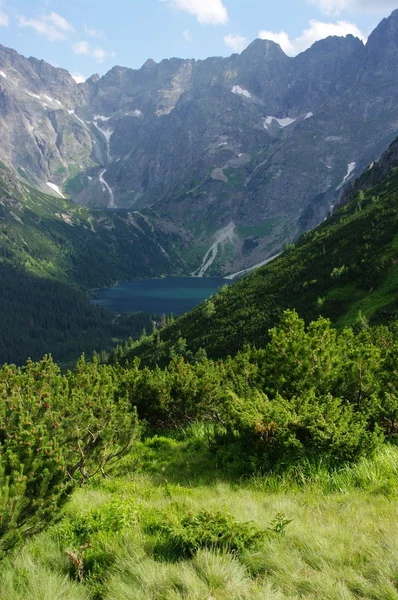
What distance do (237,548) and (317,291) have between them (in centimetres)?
9672

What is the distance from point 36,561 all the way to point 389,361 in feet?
46.7

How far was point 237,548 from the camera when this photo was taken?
7203 millimetres

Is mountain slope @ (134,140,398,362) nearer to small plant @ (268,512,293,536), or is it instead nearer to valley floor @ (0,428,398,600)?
valley floor @ (0,428,398,600)

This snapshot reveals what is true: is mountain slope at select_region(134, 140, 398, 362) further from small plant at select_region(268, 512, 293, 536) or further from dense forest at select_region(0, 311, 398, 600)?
small plant at select_region(268, 512, 293, 536)

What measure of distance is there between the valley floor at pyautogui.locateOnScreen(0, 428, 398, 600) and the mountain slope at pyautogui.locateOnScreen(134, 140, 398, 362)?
68.1 m

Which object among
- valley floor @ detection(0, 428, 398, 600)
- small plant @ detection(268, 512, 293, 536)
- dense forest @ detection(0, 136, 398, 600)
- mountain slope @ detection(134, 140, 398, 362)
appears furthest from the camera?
mountain slope @ detection(134, 140, 398, 362)

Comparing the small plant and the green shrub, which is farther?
the small plant

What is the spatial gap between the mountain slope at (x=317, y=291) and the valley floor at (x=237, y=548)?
68140 millimetres

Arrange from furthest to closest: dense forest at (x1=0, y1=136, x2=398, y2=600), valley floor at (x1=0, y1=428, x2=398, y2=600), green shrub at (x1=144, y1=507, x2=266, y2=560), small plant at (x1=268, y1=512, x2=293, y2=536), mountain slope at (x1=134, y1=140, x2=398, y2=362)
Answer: mountain slope at (x1=134, y1=140, x2=398, y2=362) → small plant at (x1=268, y1=512, x2=293, y2=536) → green shrub at (x1=144, y1=507, x2=266, y2=560) → dense forest at (x1=0, y1=136, x2=398, y2=600) → valley floor at (x1=0, y1=428, x2=398, y2=600)

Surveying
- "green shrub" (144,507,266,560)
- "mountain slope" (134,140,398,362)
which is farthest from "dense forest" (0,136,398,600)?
"mountain slope" (134,140,398,362)

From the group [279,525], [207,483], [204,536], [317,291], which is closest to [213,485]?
[207,483]

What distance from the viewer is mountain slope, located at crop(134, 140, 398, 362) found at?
85.8 meters

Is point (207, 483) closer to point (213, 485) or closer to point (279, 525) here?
point (213, 485)

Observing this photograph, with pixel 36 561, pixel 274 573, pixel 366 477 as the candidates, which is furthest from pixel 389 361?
pixel 36 561
